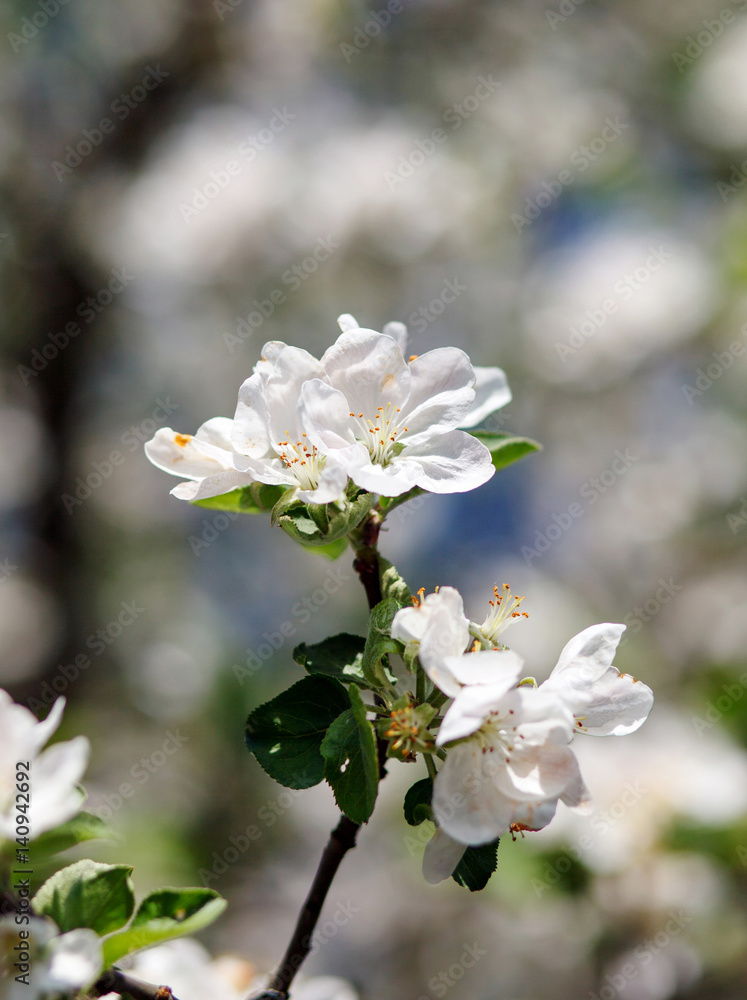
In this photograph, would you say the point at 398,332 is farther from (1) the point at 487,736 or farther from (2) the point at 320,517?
(1) the point at 487,736

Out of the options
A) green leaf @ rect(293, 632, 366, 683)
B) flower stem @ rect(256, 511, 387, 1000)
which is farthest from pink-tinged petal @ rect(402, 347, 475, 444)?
green leaf @ rect(293, 632, 366, 683)

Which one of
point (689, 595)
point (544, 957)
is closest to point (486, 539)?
point (689, 595)

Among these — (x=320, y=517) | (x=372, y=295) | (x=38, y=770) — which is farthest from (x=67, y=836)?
(x=372, y=295)

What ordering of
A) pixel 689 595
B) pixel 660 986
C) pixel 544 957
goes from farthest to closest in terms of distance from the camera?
pixel 689 595 < pixel 544 957 < pixel 660 986

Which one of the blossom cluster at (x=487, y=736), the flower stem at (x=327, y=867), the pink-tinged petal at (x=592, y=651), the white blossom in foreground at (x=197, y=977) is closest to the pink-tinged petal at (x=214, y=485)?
the flower stem at (x=327, y=867)

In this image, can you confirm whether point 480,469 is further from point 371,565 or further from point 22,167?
point 22,167

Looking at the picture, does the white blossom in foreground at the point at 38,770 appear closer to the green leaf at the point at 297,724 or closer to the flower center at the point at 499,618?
the green leaf at the point at 297,724
